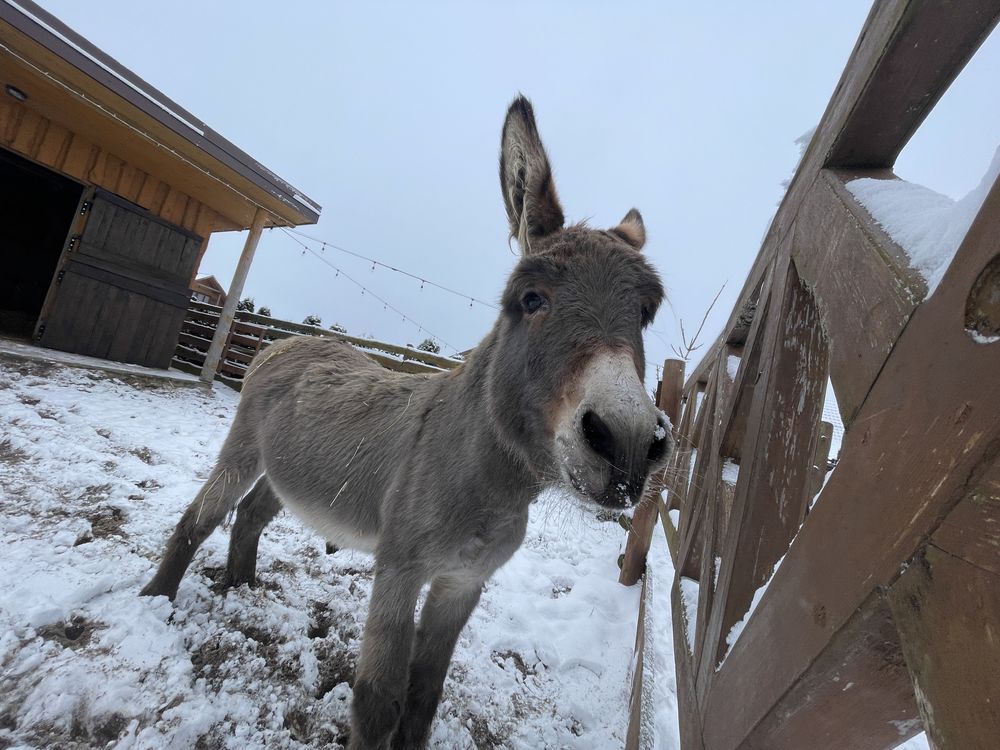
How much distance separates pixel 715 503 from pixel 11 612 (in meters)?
3.83

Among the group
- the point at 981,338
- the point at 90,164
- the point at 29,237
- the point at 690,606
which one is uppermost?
the point at 90,164

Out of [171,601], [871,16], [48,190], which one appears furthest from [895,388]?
[48,190]

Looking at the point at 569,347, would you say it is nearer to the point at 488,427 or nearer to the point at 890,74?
the point at 488,427

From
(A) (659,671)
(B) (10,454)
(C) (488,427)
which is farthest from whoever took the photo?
(B) (10,454)

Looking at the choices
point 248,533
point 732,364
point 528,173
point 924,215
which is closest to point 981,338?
point 924,215

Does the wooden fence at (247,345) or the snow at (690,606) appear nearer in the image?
the snow at (690,606)

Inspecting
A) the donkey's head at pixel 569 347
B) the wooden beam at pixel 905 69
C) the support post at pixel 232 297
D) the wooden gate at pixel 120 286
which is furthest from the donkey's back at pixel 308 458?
the wooden gate at pixel 120 286

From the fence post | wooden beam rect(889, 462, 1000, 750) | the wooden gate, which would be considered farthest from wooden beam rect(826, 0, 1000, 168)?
the wooden gate

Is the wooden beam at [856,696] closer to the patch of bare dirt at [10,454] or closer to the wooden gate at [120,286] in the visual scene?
the patch of bare dirt at [10,454]

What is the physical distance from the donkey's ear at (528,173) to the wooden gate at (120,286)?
9142mm

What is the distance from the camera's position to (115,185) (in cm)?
810

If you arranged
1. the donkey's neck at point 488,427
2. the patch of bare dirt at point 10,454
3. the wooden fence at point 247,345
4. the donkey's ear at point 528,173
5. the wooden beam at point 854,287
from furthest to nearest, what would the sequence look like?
1. the wooden fence at point 247,345
2. the patch of bare dirt at point 10,454
3. the donkey's ear at point 528,173
4. the donkey's neck at point 488,427
5. the wooden beam at point 854,287

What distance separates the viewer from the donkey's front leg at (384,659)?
1979mm

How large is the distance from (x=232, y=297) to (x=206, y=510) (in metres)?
6.98
